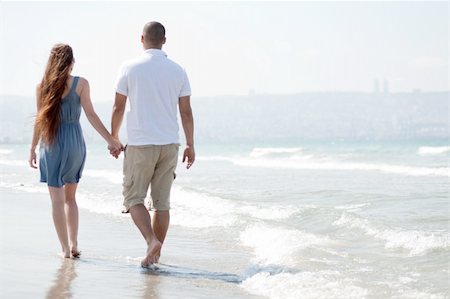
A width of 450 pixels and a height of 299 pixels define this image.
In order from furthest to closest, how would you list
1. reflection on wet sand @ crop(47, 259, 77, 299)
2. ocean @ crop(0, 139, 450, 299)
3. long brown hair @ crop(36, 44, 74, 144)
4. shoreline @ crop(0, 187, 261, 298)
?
1. long brown hair @ crop(36, 44, 74, 144)
2. ocean @ crop(0, 139, 450, 299)
3. shoreline @ crop(0, 187, 261, 298)
4. reflection on wet sand @ crop(47, 259, 77, 299)

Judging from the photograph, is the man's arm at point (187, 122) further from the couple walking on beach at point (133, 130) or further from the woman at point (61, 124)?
the woman at point (61, 124)

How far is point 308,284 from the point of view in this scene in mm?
5883

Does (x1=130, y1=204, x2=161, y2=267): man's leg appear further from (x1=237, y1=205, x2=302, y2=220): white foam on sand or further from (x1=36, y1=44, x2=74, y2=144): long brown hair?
(x1=237, y1=205, x2=302, y2=220): white foam on sand

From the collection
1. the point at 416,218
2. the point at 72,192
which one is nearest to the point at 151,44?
the point at 72,192

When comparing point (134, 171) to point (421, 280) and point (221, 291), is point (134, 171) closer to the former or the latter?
point (221, 291)

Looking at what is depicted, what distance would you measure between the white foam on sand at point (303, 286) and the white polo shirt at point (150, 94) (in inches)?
51.5

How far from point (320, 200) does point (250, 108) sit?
120358mm

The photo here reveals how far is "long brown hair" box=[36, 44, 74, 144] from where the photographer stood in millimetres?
6656

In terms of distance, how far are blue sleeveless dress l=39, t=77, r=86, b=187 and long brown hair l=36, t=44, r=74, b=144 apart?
0.06m

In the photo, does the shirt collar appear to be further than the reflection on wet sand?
Yes

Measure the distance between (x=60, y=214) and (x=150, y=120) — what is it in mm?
1164

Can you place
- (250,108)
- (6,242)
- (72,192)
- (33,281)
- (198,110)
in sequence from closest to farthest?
1. (33,281)
2. (72,192)
3. (6,242)
4. (198,110)
5. (250,108)

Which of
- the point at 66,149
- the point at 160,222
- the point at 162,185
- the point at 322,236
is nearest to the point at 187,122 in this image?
the point at 162,185

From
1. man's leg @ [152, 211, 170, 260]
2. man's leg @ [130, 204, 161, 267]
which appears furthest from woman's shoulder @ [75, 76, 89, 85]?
man's leg @ [152, 211, 170, 260]
